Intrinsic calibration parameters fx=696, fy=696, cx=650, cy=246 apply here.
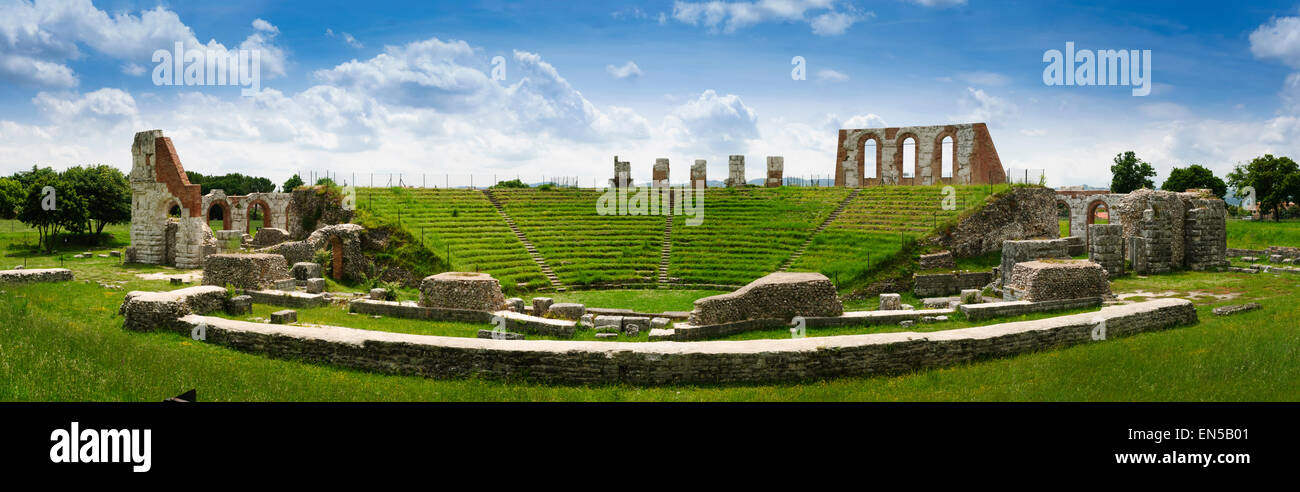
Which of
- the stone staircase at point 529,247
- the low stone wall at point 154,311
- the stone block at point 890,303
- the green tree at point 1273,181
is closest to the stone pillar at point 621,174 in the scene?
the stone staircase at point 529,247

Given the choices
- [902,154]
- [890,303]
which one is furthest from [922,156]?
[890,303]

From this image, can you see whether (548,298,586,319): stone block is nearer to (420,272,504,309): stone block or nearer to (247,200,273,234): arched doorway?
(420,272,504,309): stone block

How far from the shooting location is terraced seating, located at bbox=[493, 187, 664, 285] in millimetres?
29281

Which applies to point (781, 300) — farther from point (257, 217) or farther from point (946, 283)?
point (257, 217)

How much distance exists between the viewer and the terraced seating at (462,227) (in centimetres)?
2839

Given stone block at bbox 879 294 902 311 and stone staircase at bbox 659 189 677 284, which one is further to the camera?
stone staircase at bbox 659 189 677 284

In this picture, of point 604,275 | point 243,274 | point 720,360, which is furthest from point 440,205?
point 720,360

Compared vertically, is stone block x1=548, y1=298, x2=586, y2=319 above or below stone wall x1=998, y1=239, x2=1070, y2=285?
below

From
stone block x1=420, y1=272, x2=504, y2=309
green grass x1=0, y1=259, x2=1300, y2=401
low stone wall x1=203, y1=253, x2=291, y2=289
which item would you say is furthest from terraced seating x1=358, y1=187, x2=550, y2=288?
green grass x1=0, y1=259, x2=1300, y2=401

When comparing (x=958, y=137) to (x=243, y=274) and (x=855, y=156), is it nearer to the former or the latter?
(x=855, y=156)

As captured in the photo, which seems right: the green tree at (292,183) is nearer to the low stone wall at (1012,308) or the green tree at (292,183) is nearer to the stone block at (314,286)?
the stone block at (314,286)

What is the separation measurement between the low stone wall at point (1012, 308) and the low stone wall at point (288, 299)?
17934mm

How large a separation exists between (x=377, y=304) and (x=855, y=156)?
113 ft

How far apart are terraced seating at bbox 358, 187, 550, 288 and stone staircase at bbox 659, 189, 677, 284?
16.2 ft
